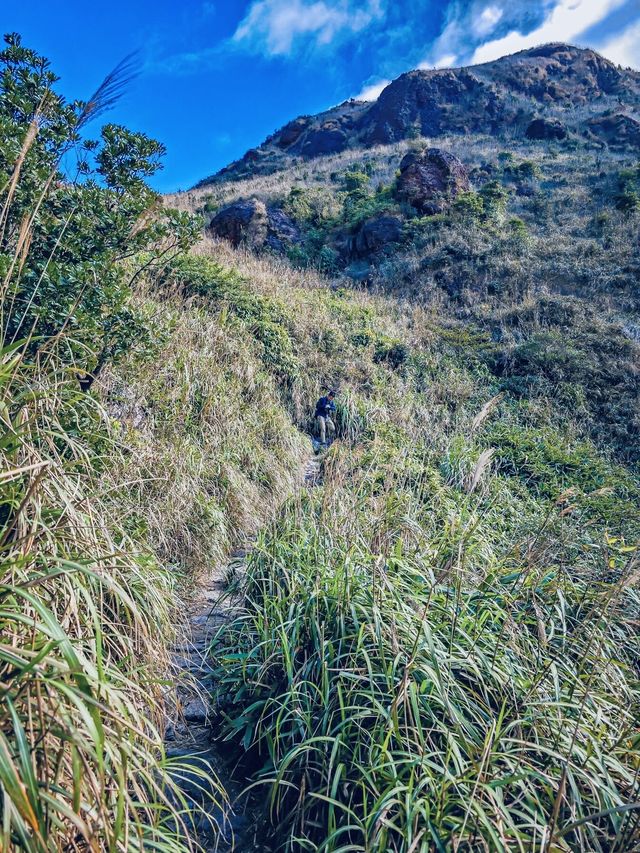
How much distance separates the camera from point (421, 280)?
1605 cm

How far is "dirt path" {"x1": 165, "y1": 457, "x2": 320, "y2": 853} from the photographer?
2053 millimetres

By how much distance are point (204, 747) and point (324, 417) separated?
5.95 metres

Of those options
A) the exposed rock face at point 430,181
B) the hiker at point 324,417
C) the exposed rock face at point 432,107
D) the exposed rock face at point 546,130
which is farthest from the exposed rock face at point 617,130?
the hiker at point 324,417

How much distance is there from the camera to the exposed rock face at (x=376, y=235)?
1873cm

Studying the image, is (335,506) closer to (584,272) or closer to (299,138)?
(584,272)

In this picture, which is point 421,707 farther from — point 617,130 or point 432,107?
point 432,107

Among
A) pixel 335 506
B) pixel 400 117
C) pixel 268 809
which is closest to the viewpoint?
pixel 268 809

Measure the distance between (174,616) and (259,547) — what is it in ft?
2.61

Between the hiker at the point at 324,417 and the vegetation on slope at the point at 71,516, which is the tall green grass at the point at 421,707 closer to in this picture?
the vegetation on slope at the point at 71,516

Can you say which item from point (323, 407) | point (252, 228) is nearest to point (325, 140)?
point (252, 228)

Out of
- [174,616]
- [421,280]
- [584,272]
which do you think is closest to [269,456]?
[174,616]

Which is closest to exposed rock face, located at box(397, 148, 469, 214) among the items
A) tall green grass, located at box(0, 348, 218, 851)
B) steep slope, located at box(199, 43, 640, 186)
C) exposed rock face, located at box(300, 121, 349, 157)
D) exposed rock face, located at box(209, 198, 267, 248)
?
exposed rock face, located at box(209, 198, 267, 248)

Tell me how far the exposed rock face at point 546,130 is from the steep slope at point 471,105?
1381 millimetres

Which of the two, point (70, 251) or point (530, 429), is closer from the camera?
point (70, 251)
